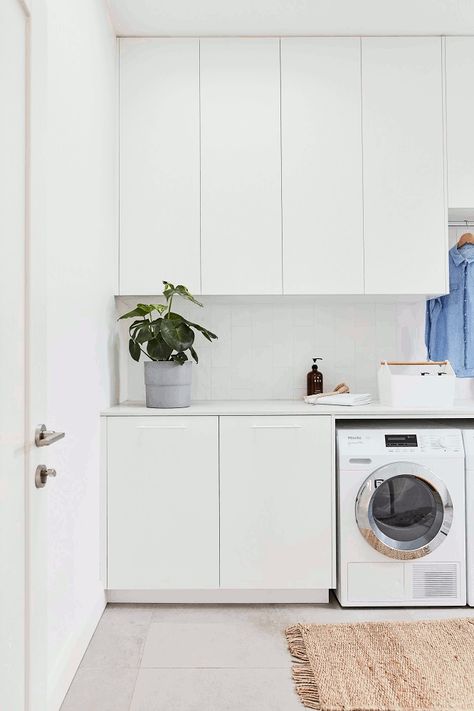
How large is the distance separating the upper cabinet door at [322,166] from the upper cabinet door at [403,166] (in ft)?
0.19

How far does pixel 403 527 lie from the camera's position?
2.54m

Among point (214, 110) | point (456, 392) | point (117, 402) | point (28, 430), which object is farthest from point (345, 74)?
point (28, 430)

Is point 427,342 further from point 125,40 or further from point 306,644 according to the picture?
point 125,40

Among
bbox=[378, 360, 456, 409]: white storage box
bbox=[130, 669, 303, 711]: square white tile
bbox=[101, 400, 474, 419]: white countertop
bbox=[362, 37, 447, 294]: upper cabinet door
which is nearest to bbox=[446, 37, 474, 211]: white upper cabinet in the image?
bbox=[362, 37, 447, 294]: upper cabinet door

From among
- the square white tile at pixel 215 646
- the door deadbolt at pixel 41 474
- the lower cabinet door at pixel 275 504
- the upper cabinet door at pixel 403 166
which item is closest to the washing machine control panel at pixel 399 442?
the lower cabinet door at pixel 275 504

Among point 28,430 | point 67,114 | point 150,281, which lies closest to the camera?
point 28,430

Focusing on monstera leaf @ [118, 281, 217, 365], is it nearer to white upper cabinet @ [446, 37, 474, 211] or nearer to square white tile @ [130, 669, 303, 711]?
square white tile @ [130, 669, 303, 711]

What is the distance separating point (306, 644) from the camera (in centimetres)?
219

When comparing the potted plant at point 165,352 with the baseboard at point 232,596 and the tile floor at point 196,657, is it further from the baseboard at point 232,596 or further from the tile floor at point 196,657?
the tile floor at point 196,657

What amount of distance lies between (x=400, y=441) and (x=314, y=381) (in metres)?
0.71

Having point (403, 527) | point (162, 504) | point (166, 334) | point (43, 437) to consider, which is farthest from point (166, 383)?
point (43, 437)

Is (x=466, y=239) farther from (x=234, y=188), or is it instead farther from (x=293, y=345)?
(x=234, y=188)

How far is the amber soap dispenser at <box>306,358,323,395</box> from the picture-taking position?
316 cm

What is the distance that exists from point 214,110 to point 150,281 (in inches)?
37.0
